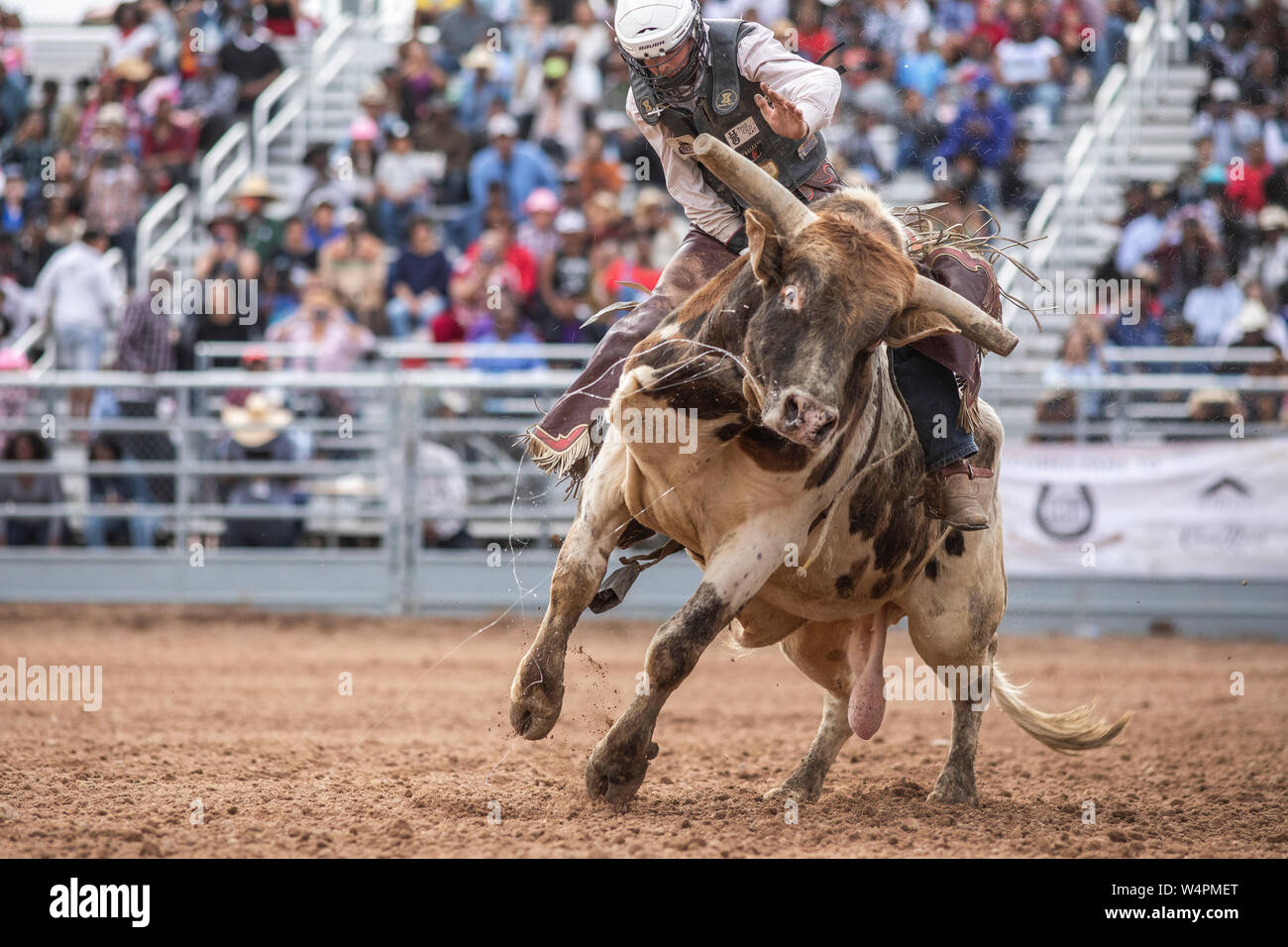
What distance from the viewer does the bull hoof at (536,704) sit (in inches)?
184

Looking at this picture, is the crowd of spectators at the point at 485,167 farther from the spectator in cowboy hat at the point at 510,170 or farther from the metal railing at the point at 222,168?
the metal railing at the point at 222,168

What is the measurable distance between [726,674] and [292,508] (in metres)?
4.23

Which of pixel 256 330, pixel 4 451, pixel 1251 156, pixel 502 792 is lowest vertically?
pixel 502 792

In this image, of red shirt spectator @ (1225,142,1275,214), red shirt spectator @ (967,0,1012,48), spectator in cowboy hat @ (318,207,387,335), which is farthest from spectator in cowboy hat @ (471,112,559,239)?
red shirt spectator @ (1225,142,1275,214)

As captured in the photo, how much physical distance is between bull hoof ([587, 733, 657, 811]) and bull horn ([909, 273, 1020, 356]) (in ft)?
5.40

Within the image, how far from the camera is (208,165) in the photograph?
54.1ft

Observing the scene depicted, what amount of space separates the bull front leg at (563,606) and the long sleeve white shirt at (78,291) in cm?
1083

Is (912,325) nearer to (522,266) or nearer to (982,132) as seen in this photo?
(982,132)

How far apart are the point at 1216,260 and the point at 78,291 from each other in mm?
10826

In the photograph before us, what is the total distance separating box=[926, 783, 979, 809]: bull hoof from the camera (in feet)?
18.5

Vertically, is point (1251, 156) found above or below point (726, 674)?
above

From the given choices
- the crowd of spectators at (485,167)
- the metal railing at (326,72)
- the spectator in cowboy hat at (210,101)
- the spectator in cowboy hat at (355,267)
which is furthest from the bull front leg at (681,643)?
the metal railing at (326,72)
